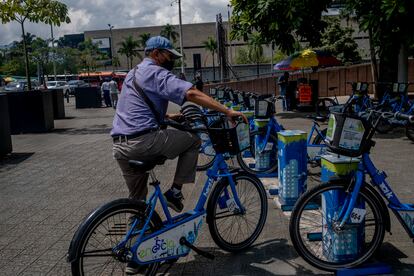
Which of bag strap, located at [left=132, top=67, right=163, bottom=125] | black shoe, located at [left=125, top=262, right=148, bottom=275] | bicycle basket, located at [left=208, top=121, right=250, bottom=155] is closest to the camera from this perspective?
black shoe, located at [left=125, top=262, right=148, bottom=275]

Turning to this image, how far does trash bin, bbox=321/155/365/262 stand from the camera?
3.87 meters

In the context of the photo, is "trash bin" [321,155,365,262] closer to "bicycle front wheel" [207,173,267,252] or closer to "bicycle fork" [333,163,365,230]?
"bicycle fork" [333,163,365,230]

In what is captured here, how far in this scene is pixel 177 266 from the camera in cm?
424

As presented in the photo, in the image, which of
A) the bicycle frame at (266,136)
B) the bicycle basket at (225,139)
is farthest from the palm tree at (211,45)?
the bicycle basket at (225,139)

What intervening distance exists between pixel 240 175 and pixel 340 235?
99cm

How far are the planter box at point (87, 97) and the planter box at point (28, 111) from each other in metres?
11.7

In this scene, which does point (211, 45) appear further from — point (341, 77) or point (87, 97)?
point (87, 97)

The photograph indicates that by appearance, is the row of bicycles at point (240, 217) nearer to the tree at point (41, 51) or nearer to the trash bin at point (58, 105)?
the trash bin at point (58, 105)

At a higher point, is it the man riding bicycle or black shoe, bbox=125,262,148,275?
Result: the man riding bicycle

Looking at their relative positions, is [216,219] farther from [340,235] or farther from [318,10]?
[318,10]

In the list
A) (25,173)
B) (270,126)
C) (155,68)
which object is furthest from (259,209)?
(25,173)

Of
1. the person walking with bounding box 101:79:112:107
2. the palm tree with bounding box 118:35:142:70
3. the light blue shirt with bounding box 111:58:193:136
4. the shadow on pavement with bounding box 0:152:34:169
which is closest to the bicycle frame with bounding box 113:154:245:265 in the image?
the light blue shirt with bounding box 111:58:193:136

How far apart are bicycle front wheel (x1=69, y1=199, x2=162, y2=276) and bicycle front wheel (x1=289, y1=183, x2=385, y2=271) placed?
1121 mm

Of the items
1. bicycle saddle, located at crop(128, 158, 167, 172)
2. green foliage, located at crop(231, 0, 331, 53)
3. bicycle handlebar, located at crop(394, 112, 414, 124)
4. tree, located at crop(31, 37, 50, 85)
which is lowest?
bicycle saddle, located at crop(128, 158, 167, 172)
